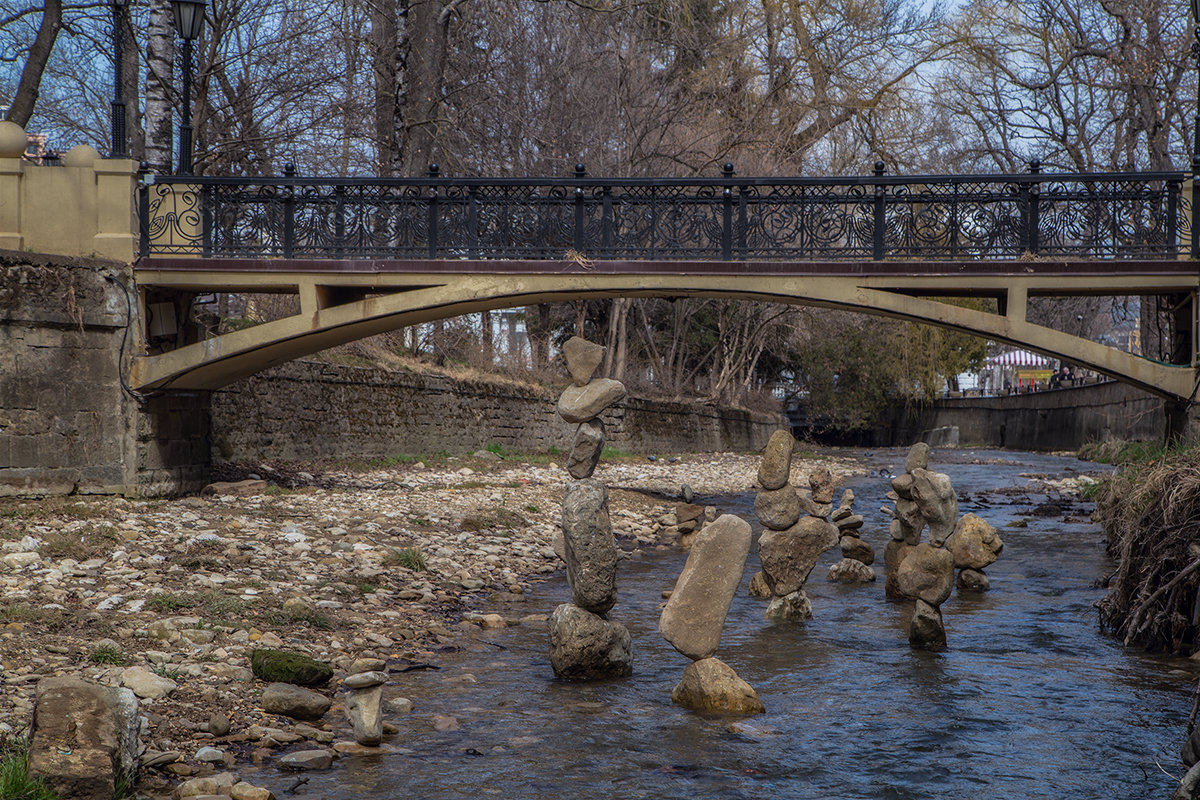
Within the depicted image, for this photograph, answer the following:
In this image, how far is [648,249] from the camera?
12.7m

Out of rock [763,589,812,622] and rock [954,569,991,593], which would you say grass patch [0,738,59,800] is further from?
rock [954,569,991,593]

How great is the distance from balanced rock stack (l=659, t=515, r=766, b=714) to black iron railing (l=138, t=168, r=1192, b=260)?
6.95 metres

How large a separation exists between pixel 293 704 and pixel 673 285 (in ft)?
26.5

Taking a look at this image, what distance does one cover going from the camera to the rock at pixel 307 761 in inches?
197

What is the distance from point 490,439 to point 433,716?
16.7 meters

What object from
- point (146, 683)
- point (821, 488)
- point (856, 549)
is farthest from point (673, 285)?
point (146, 683)

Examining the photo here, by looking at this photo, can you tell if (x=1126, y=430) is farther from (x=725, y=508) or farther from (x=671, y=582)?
(x=671, y=582)

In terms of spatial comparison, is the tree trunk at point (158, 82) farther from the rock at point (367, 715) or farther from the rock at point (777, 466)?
the rock at point (367, 715)

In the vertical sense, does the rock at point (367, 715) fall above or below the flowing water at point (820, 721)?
above

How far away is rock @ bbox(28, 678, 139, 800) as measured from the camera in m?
4.11

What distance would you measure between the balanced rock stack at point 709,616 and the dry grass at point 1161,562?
9.88 ft

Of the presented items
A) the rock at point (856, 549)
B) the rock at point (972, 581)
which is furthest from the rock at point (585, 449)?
the rock at point (972, 581)

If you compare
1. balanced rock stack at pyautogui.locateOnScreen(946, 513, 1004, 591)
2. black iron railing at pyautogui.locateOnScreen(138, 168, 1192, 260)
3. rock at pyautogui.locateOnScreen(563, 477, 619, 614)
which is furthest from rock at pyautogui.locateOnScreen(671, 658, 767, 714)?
black iron railing at pyautogui.locateOnScreen(138, 168, 1192, 260)

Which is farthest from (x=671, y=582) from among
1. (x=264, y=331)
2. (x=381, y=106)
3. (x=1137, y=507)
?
(x=381, y=106)
